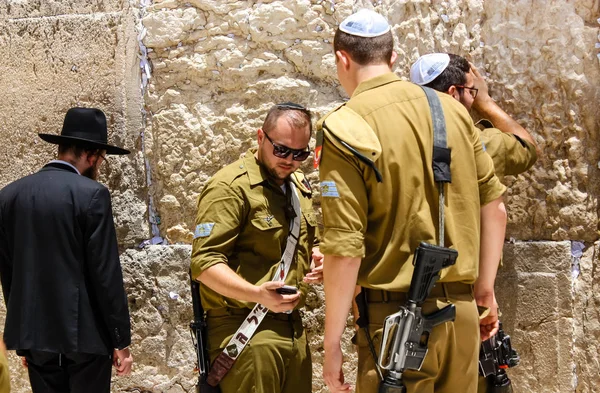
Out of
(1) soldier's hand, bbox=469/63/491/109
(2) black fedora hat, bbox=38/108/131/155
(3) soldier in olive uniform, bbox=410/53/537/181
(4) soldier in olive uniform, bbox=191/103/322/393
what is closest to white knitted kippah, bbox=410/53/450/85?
(3) soldier in olive uniform, bbox=410/53/537/181

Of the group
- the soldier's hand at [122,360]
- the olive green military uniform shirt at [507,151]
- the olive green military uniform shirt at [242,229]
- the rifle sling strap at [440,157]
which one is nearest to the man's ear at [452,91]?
the olive green military uniform shirt at [507,151]

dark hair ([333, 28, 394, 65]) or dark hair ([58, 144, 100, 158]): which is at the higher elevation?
dark hair ([333, 28, 394, 65])

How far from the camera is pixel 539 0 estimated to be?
3967mm

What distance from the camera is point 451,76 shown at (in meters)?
3.65

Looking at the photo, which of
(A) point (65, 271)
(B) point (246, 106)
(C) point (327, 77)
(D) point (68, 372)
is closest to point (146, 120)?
(B) point (246, 106)

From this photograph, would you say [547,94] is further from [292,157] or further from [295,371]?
[295,371]

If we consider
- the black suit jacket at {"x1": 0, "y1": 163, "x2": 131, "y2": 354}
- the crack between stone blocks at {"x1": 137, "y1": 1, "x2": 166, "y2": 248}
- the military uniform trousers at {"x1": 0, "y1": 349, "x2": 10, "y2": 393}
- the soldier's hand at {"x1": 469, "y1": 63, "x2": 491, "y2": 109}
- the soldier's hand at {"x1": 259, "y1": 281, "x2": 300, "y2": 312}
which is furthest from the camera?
the crack between stone blocks at {"x1": 137, "y1": 1, "x2": 166, "y2": 248}

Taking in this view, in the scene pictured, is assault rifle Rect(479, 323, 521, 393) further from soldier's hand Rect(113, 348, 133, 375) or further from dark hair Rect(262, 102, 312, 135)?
soldier's hand Rect(113, 348, 133, 375)

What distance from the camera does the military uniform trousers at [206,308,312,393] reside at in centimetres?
338

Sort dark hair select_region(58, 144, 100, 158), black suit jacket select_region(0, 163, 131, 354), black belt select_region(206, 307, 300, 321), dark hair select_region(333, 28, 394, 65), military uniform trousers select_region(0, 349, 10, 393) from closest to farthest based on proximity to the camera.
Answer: military uniform trousers select_region(0, 349, 10, 393) → dark hair select_region(333, 28, 394, 65) → black belt select_region(206, 307, 300, 321) → black suit jacket select_region(0, 163, 131, 354) → dark hair select_region(58, 144, 100, 158)

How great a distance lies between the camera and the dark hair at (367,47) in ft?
9.80

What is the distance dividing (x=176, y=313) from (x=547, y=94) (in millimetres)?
2211

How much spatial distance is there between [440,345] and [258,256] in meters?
0.96

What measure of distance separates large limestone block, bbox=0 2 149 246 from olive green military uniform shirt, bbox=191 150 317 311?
1.14 meters
